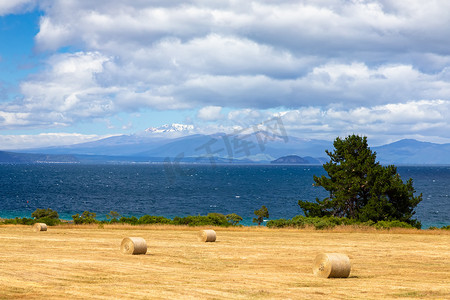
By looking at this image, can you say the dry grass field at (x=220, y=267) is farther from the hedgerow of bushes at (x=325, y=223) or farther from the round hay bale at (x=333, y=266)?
the hedgerow of bushes at (x=325, y=223)

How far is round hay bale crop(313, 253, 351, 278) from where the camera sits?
18.9 meters

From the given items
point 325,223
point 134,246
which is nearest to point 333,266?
point 134,246

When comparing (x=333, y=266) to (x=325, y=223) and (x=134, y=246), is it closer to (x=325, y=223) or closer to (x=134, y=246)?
(x=134, y=246)

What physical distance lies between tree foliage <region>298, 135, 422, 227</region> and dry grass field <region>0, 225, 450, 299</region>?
11413 millimetres

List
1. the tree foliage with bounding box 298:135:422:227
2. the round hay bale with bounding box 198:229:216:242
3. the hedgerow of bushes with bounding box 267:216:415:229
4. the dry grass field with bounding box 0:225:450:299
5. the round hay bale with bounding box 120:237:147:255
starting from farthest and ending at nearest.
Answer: the tree foliage with bounding box 298:135:422:227 < the hedgerow of bushes with bounding box 267:216:415:229 < the round hay bale with bounding box 198:229:216:242 < the round hay bale with bounding box 120:237:147:255 < the dry grass field with bounding box 0:225:450:299

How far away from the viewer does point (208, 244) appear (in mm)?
31641

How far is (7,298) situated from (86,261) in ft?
26.3

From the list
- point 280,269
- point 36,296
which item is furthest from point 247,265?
point 36,296

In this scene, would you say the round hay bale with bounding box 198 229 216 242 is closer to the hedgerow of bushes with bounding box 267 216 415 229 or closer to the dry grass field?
the dry grass field

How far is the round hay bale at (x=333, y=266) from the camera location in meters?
18.9

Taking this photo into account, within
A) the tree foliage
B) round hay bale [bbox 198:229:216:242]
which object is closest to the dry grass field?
round hay bale [bbox 198:229:216:242]

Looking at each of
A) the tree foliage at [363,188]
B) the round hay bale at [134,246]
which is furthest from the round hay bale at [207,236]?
the tree foliage at [363,188]

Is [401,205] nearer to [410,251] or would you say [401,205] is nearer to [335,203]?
[335,203]

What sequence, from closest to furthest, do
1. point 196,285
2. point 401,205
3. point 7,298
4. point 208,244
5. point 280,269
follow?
point 7,298 < point 196,285 < point 280,269 < point 208,244 < point 401,205
